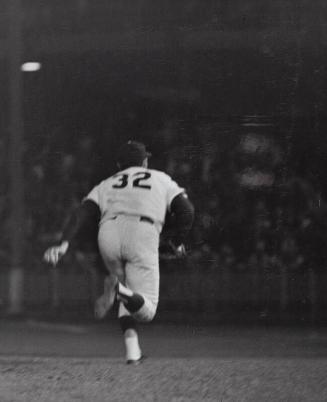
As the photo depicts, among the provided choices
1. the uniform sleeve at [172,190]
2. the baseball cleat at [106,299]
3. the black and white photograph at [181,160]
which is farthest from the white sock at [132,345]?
the uniform sleeve at [172,190]

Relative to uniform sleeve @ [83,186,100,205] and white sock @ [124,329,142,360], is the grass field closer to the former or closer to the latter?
white sock @ [124,329,142,360]

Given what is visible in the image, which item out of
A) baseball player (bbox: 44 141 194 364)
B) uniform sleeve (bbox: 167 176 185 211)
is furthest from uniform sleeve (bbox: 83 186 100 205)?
uniform sleeve (bbox: 167 176 185 211)

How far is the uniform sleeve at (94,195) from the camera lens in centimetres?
836

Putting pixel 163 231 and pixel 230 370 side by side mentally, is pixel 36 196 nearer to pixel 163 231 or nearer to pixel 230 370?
pixel 163 231

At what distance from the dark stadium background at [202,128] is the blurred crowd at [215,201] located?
1cm

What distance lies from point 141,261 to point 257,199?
3.95 feet

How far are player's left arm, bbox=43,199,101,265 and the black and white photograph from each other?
19mm

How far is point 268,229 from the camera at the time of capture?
855cm

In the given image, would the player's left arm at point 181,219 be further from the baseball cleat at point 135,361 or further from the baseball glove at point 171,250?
the baseball cleat at point 135,361

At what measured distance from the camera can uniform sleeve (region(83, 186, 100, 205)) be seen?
329 inches

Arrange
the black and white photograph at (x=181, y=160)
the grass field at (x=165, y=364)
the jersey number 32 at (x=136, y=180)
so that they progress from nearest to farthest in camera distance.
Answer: the grass field at (x=165, y=364)
the jersey number 32 at (x=136, y=180)
the black and white photograph at (x=181, y=160)

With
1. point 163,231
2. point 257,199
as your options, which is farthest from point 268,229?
point 163,231

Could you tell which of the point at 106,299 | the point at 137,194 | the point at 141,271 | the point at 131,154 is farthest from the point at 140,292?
the point at 131,154

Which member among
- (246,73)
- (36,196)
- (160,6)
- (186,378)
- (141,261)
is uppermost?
(160,6)
